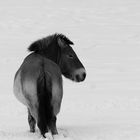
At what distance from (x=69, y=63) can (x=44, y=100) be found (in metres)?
1.46

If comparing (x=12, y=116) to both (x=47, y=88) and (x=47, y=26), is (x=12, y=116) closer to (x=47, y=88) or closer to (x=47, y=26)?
(x=47, y=88)

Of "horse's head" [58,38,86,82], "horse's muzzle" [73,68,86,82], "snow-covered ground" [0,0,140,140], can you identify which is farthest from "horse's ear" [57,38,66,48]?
"snow-covered ground" [0,0,140,140]

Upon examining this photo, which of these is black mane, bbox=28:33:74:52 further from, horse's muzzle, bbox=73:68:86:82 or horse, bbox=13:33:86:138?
horse's muzzle, bbox=73:68:86:82

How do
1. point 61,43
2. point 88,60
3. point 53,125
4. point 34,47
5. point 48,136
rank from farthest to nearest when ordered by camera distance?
point 88,60 → point 61,43 → point 34,47 → point 53,125 → point 48,136

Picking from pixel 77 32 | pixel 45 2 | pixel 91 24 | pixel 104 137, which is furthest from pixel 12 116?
pixel 45 2

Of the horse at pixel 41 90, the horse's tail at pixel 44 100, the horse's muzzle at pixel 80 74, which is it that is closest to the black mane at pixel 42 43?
the horse at pixel 41 90

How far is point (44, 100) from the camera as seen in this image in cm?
696

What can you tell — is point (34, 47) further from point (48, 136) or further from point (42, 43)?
point (48, 136)

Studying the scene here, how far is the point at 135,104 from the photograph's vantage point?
10742 mm

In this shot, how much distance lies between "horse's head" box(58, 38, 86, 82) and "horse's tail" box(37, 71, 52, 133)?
49.1 inches

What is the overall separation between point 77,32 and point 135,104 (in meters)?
9.61

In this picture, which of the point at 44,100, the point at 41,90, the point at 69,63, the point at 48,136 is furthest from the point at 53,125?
the point at 69,63

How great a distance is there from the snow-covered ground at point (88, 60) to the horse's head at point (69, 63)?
787mm

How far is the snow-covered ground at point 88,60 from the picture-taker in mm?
8641
